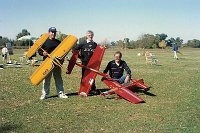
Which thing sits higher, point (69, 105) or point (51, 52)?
point (51, 52)

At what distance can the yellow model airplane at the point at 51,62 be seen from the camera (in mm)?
10438

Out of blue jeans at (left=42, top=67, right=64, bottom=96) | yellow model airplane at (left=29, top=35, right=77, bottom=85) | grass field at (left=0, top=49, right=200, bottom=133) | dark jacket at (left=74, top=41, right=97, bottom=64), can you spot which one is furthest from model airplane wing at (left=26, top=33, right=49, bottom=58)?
grass field at (left=0, top=49, right=200, bottom=133)

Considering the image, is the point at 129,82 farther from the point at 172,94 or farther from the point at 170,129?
the point at 170,129

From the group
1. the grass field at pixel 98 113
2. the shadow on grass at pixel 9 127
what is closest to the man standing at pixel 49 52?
the grass field at pixel 98 113

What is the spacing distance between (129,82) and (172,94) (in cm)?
169

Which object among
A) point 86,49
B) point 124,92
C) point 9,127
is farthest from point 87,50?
point 9,127

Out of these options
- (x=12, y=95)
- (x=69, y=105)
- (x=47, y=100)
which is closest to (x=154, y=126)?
(x=69, y=105)

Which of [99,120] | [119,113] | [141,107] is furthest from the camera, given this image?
[141,107]

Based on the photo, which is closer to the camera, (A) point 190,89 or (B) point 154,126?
(B) point 154,126

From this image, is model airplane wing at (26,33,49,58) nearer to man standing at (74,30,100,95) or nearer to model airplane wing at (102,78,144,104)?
man standing at (74,30,100,95)

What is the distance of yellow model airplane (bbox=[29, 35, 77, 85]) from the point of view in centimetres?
1044

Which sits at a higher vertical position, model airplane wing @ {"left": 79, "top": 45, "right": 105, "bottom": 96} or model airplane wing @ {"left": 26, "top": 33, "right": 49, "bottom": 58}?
model airplane wing @ {"left": 26, "top": 33, "right": 49, "bottom": 58}

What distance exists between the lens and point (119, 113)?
9.20m

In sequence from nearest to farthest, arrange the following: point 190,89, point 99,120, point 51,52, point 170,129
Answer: point 170,129
point 99,120
point 51,52
point 190,89
